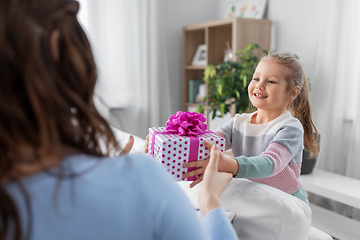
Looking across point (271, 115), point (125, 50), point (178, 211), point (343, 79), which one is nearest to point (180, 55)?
point (125, 50)

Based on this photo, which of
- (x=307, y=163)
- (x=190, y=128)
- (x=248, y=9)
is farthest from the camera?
(x=248, y=9)

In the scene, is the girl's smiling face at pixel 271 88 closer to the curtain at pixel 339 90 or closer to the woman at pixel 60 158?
the woman at pixel 60 158

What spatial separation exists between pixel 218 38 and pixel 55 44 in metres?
3.06

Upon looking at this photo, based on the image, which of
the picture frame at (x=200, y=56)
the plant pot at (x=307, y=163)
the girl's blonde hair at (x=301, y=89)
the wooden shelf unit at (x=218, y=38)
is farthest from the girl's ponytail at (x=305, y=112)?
the picture frame at (x=200, y=56)

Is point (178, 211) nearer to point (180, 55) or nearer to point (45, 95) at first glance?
point (45, 95)

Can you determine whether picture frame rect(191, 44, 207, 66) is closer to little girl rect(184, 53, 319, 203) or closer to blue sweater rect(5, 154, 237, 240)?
little girl rect(184, 53, 319, 203)

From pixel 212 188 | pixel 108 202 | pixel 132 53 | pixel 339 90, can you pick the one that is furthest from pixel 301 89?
pixel 132 53

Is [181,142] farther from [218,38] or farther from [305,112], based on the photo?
[218,38]

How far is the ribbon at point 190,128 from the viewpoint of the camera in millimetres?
990

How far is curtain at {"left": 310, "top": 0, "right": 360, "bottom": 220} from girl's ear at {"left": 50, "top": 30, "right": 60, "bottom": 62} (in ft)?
7.58

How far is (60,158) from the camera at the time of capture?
0.43 metres

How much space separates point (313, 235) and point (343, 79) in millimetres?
1597

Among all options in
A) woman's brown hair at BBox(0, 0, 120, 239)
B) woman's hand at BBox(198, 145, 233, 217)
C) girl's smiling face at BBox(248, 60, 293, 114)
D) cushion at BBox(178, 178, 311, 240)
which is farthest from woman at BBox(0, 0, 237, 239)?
girl's smiling face at BBox(248, 60, 293, 114)

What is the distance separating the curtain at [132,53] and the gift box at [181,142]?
6.63 ft
